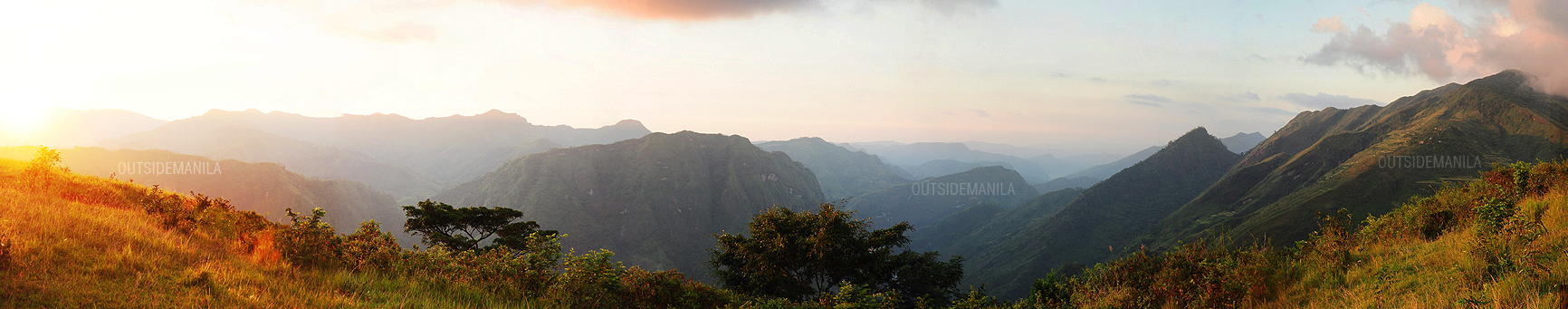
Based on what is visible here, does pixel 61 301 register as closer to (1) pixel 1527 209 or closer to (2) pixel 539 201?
(1) pixel 1527 209

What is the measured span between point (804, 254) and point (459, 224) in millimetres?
35284

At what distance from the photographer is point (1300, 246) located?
1289cm

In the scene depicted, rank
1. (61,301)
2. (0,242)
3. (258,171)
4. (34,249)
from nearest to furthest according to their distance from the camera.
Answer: (61,301), (0,242), (34,249), (258,171)

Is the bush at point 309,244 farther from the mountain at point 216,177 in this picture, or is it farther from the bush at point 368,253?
the mountain at point 216,177

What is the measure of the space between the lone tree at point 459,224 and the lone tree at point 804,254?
67.2 ft

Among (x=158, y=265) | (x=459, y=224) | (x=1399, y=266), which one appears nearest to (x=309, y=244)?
(x=158, y=265)

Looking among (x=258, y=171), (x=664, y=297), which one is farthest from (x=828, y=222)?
(x=258, y=171)

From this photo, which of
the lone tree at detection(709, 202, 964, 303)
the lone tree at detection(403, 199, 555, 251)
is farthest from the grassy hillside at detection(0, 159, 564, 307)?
the lone tree at detection(403, 199, 555, 251)

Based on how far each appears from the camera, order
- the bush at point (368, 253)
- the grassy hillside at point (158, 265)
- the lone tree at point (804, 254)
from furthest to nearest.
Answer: the lone tree at point (804, 254) → the bush at point (368, 253) → the grassy hillside at point (158, 265)

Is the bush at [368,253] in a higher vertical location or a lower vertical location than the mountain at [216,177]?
higher

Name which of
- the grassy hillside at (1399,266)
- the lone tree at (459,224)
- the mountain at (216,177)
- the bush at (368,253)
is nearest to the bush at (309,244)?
the bush at (368,253)

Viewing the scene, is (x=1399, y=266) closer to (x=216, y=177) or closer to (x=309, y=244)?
(x=309, y=244)

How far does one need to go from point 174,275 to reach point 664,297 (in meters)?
8.12

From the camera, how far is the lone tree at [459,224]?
Result: 4253cm
